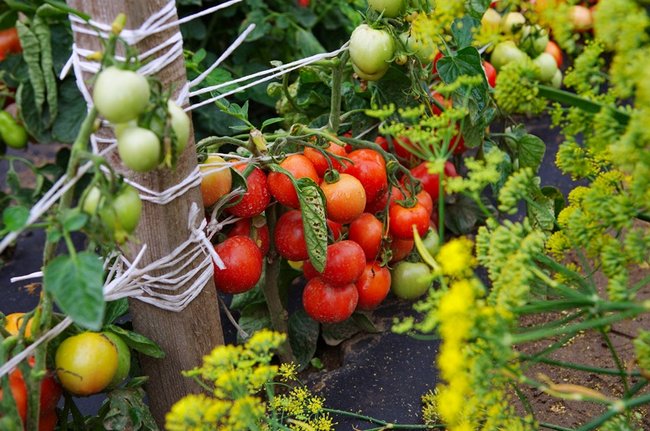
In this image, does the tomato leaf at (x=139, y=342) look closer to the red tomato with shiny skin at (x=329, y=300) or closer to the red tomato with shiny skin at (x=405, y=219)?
the red tomato with shiny skin at (x=329, y=300)

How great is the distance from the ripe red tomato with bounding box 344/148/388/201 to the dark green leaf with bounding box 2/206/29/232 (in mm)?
669

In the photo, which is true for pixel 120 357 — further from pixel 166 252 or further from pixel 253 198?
pixel 253 198

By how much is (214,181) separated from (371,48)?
1.21ft

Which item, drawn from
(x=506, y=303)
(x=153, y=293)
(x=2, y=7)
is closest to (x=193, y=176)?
(x=153, y=293)

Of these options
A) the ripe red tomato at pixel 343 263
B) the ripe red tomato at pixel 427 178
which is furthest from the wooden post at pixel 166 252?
the ripe red tomato at pixel 427 178

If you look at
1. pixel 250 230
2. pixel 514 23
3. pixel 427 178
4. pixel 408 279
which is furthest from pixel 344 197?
pixel 514 23

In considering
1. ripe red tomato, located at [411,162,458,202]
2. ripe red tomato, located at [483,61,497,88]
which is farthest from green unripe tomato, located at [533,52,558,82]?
ripe red tomato, located at [411,162,458,202]

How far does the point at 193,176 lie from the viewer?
1144 mm

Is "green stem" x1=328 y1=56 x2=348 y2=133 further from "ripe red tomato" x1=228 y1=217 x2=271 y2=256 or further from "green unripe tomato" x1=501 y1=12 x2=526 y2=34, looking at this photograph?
"green unripe tomato" x1=501 y1=12 x2=526 y2=34

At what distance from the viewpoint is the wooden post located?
101 centimetres

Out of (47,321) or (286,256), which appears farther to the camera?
(286,256)

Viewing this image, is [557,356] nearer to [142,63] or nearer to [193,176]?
[193,176]

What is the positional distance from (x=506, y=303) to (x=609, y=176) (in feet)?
0.84

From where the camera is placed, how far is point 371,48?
4.25ft
